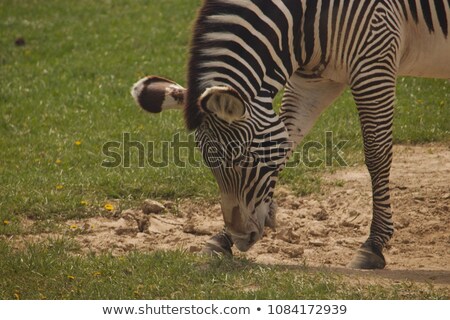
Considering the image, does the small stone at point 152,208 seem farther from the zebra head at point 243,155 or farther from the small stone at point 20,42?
the small stone at point 20,42

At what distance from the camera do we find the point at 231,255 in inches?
313

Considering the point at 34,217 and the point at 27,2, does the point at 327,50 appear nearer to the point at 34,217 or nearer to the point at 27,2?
the point at 34,217

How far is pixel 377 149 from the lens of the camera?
7.92m

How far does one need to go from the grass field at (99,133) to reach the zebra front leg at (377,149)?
3.72 feet

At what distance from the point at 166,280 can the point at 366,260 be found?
1.94 meters

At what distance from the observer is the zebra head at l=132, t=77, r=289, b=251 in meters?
7.05

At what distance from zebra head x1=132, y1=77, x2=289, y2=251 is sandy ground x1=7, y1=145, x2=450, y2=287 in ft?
2.33

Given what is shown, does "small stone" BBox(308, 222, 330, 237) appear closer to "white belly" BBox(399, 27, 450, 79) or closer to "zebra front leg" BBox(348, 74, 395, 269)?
"zebra front leg" BBox(348, 74, 395, 269)

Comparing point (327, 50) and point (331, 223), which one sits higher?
point (327, 50)

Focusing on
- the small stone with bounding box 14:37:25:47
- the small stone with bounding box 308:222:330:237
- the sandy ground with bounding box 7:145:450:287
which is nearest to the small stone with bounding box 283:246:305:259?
the sandy ground with bounding box 7:145:450:287

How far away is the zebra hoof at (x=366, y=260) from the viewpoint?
7.77 meters

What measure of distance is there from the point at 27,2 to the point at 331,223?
38.3 feet

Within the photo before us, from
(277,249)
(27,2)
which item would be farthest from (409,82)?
(27,2)

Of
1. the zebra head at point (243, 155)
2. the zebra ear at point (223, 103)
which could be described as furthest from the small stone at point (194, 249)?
the zebra ear at point (223, 103)
